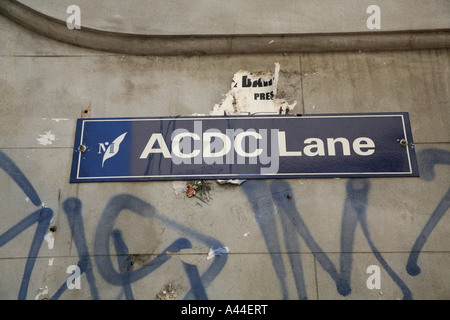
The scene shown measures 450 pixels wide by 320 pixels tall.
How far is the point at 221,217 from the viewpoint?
12.0 ft

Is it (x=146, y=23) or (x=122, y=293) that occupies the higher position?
(x=146, y=23)

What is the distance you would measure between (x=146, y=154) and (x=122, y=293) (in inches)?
52.8

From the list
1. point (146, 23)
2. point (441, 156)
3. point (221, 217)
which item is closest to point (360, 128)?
point (441, 156)

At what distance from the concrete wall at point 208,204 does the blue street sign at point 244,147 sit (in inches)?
4.1

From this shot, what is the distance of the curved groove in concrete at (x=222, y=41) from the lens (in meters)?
4.03

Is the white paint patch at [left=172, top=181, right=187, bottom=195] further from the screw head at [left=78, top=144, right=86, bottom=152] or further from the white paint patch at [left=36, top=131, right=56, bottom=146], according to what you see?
the white paint patch at [left=36, top=131, right=56, bottom=146]

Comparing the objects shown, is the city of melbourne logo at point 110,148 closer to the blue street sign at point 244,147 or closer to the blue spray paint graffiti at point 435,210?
the blue street sign at point 244,147

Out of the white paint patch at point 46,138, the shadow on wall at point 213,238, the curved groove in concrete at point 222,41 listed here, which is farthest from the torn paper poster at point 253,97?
the white paint patch at point 46,138

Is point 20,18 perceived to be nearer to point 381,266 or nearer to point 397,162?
point 397,162

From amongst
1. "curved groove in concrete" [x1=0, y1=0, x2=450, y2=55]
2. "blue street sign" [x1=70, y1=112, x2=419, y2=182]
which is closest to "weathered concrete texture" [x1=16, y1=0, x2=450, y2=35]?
"curved groove in concrete" [x1=0, y1=0, x2=450, y2=55]

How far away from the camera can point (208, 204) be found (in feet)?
12.1
